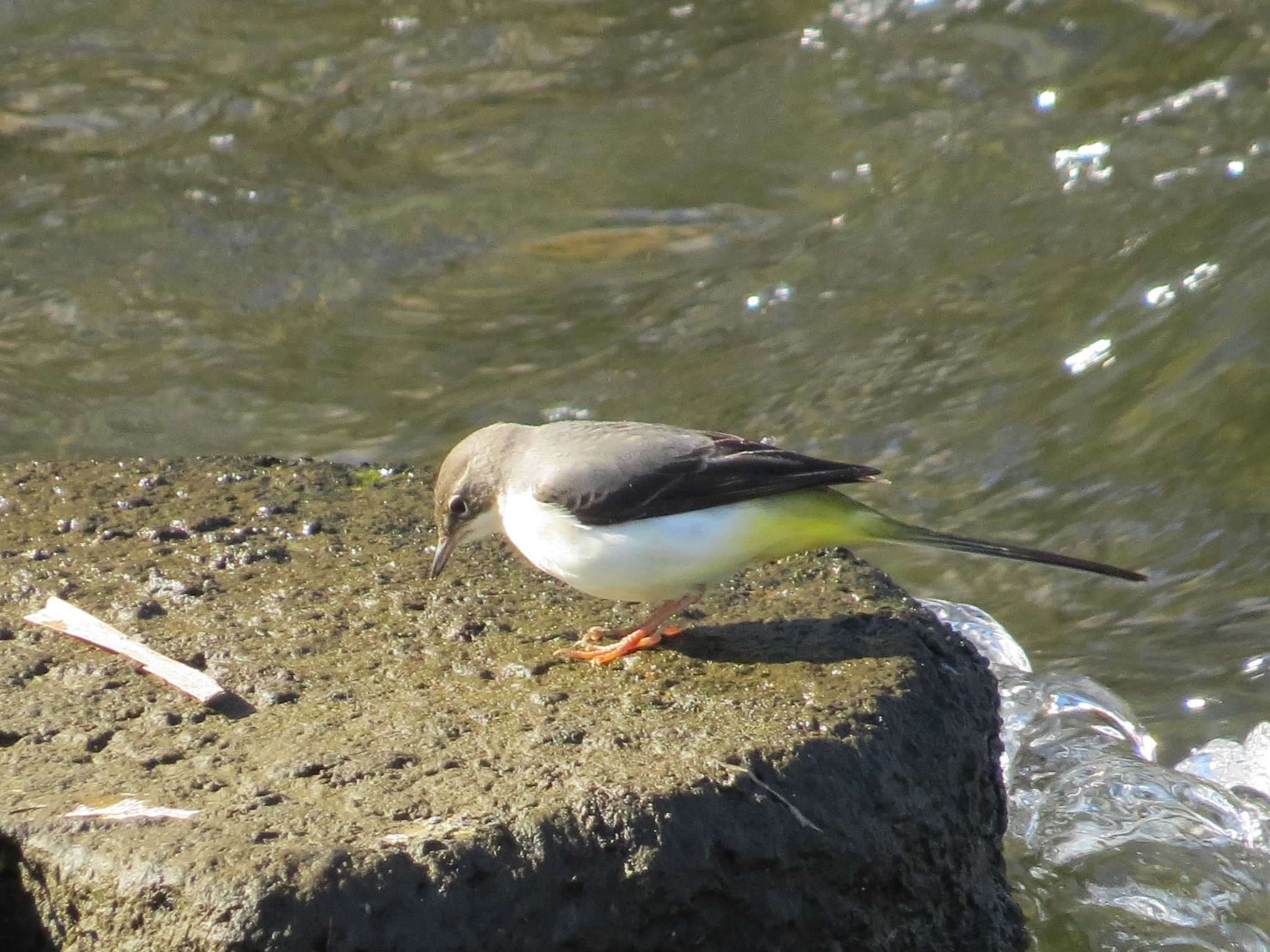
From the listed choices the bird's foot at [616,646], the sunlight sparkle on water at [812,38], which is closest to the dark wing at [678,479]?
the bird's foot at [616,646]

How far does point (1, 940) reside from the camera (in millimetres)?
3760

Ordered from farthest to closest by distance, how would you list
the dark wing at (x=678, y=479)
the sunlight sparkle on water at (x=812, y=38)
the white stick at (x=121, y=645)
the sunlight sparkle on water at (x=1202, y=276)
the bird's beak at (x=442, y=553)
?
the sunlight sparkle on water at (x=812, y=38) < the sunlight sparkle on water at (x=1202, y=276) < the bird's beak at (x=442, y=553) < the dark wing at (x=678, y=479) < the white stick at (x=121, y=645)

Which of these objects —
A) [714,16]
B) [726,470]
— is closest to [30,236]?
[714,16]

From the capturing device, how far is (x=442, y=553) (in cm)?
523

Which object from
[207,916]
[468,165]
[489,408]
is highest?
[207,916]

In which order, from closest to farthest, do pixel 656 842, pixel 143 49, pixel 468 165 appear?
pixel 656 842 → pixel 468 165 → pixel 143 49

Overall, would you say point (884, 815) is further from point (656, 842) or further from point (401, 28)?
point (401, 28)

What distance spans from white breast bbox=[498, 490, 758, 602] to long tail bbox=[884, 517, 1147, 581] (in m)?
0.53

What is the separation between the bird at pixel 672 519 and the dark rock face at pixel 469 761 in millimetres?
224

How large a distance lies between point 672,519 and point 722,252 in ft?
22.9

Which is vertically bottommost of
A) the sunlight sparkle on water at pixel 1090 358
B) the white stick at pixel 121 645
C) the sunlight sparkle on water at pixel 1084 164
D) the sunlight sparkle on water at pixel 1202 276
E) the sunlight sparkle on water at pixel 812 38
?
the sunlight sparkle on water at pixel 1090 358

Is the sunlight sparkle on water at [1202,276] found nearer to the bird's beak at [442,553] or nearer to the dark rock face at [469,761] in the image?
the dark rock face at [469,761]

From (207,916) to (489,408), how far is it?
700cm

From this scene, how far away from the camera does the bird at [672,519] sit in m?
4.67
